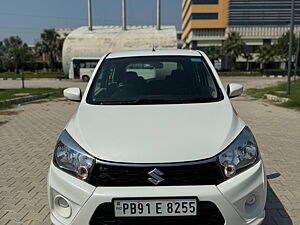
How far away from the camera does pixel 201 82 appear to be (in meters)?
3.31

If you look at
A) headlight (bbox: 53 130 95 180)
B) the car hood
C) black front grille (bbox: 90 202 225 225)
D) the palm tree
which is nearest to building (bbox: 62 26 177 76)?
the palm tree

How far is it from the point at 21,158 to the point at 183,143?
4034mm

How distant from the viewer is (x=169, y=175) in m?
2.04

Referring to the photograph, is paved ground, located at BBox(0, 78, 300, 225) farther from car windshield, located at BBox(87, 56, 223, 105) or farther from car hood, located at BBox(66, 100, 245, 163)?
car windshield, located at BBox(87, 56, 223, 105)

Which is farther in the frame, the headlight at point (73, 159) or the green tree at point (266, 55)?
the green tree at point (266, 55)

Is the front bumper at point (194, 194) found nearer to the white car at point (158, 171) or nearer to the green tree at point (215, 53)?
the white car at point (158, 171)

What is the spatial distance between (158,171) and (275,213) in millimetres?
A: 1770

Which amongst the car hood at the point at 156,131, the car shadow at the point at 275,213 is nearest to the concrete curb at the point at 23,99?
the car hood at the point at 156,131

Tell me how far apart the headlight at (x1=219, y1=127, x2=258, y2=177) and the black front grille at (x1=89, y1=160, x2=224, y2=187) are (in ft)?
0.26

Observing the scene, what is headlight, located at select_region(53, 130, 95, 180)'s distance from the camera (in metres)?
2.15

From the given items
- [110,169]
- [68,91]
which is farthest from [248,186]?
[68,91]

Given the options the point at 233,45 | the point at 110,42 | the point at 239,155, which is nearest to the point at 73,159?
the point at 239,155

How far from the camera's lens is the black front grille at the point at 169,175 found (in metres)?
2.04

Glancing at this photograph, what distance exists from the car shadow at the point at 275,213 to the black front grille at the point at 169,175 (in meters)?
1.29
